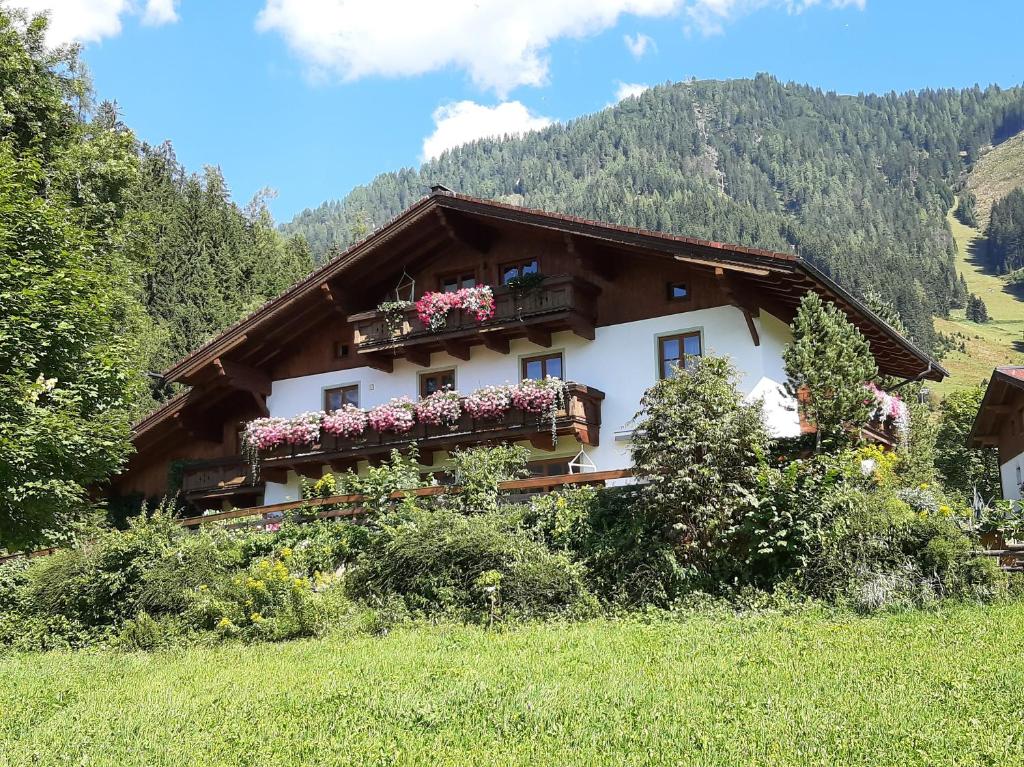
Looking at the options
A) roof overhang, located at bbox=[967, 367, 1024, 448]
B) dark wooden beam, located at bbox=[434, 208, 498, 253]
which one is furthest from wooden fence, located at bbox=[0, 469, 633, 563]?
roof overhang, located at bbox=[967, 367, 1024, 448]

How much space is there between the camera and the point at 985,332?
13550 cm

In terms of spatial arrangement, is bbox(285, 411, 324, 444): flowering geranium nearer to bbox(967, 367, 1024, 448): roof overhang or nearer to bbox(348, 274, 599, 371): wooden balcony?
bbox(348, 274, 599, 371): wooden balcony

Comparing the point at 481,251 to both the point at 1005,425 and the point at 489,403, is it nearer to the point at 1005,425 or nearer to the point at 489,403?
the point at 489,403

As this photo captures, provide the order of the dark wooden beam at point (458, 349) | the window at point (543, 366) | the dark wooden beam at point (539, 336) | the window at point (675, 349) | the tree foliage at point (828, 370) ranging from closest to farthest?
the tree foliage at point (828, 370) < the window at point (675, 349) < the dark wooden beam at point (539, 336) < the window at point (543, 366) < the dark wooden beam at point (458, 349)

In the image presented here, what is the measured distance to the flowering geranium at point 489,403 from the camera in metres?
23.3

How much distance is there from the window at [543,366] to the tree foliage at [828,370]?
6.87 meters

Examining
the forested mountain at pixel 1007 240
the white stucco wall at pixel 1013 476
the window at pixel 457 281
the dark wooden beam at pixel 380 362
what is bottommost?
the white stucco wall at pixel 1013 476

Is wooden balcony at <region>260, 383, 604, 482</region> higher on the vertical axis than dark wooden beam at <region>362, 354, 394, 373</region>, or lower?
lower

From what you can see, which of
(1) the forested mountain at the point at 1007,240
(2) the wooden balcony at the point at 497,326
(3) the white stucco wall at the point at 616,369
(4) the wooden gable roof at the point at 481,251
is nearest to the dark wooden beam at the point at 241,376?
A: (4) the wooden gable roof at the point at 481,251

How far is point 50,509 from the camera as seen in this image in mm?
19203

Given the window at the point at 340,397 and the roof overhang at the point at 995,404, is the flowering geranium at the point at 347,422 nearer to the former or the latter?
the window at the point at 340,397

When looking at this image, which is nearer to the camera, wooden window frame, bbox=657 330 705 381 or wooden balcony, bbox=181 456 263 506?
wooden window frame, bbox=657 330 705 381

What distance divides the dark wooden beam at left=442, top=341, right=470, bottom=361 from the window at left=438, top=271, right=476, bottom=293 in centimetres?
155

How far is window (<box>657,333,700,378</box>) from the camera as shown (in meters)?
23.2
